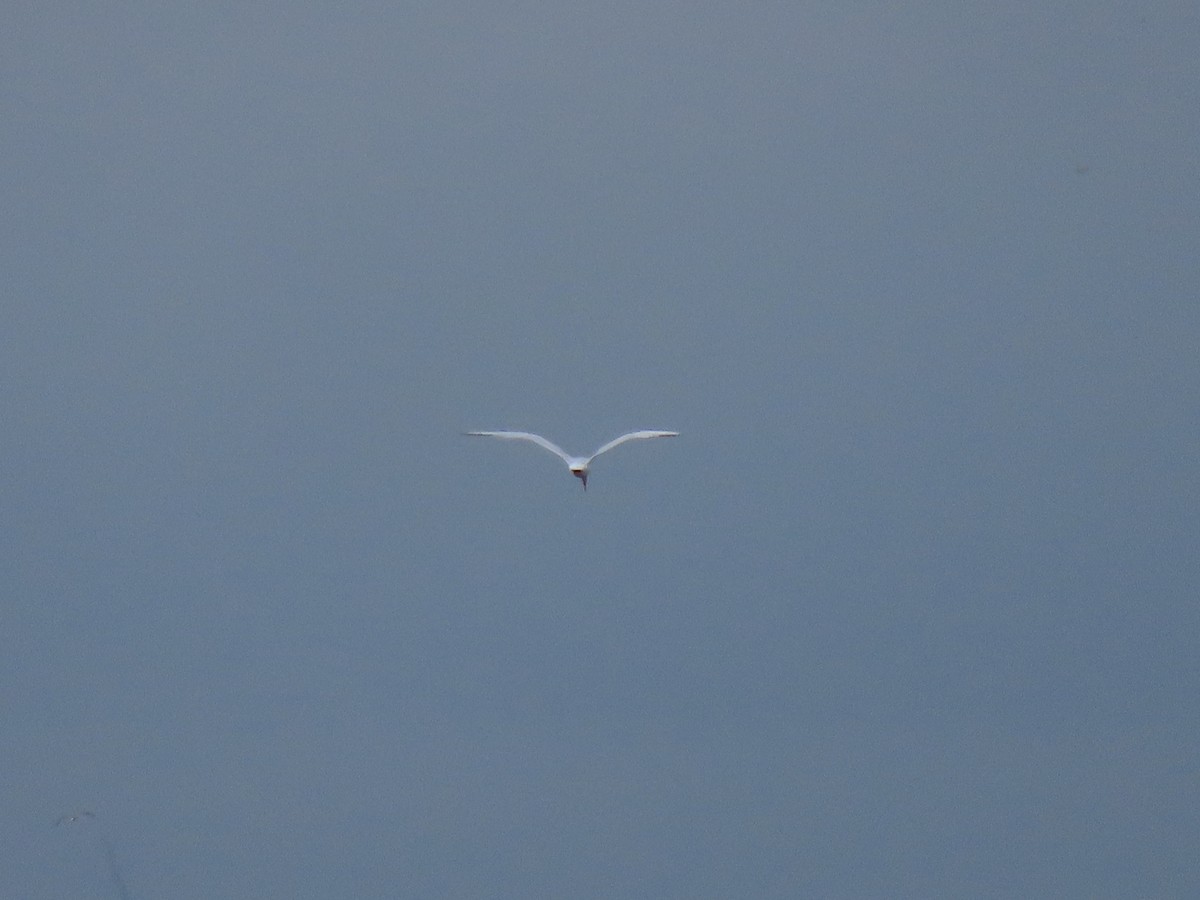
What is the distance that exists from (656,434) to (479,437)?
51cm

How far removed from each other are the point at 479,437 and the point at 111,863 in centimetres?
129

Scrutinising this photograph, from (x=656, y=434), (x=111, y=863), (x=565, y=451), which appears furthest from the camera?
(x=111, y=863)

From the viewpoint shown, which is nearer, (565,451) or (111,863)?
(565,451)

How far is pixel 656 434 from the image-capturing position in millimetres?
1852

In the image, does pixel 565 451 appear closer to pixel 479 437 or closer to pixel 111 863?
pixel 479 437

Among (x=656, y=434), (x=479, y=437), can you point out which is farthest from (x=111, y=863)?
(x=656, y=434)

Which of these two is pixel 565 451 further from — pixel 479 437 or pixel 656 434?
pixel 656 434

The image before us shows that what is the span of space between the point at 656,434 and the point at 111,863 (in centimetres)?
162

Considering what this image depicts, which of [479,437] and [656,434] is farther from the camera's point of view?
[479,437]

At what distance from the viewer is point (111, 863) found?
7.57ft

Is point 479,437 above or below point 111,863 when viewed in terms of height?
above

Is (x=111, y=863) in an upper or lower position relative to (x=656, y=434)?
lower

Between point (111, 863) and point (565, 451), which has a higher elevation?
point (565, 451)

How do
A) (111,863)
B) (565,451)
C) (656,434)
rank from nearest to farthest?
(656,434) < (565,451) < (111,863)
